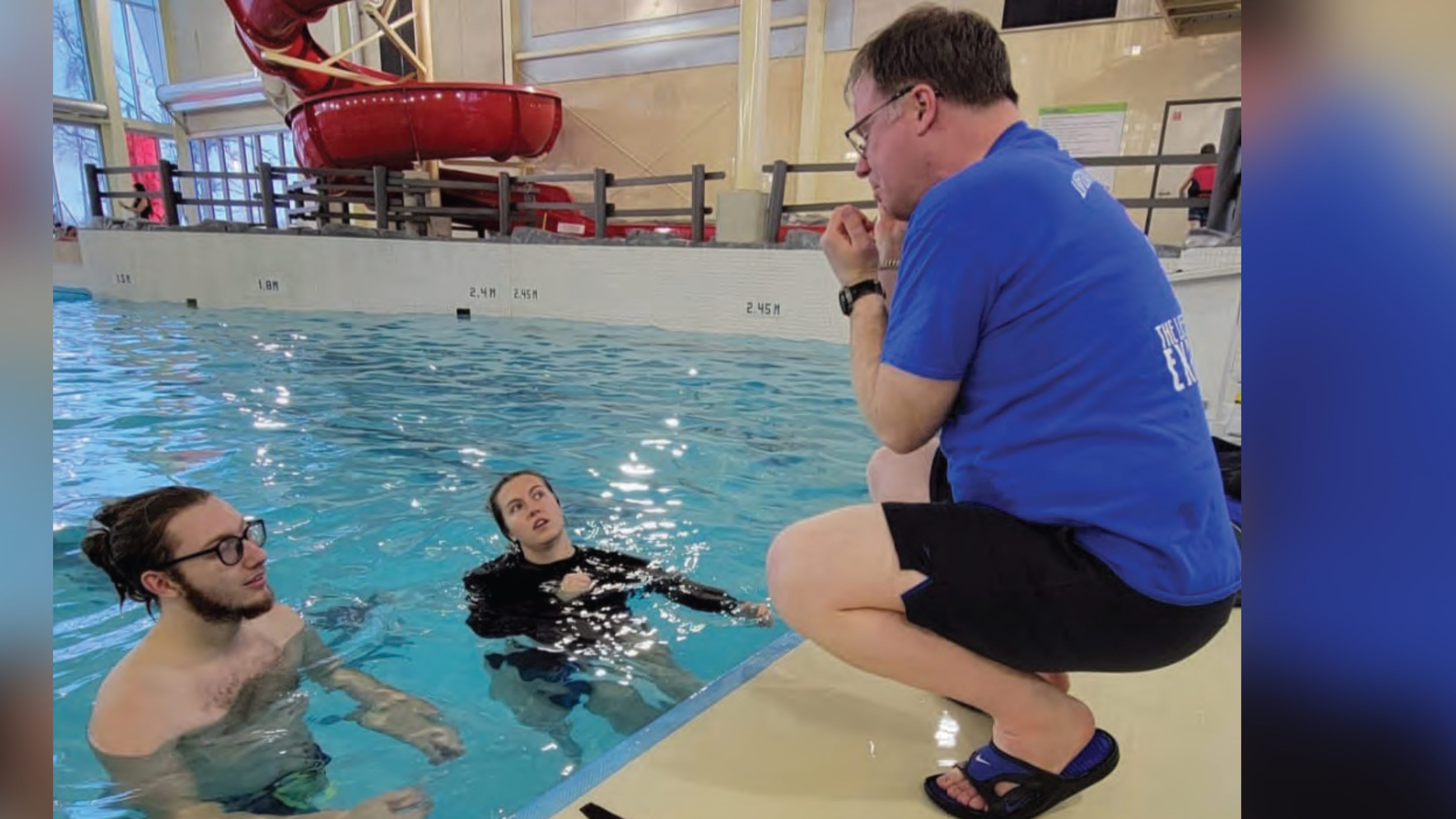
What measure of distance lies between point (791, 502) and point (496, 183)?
875 centimetres

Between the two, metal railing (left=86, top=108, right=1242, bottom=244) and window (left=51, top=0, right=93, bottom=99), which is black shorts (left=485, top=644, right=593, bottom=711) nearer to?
metal railing (left=86, top=108, right=1242, bottom=244)

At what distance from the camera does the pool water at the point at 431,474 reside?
6.41 feet

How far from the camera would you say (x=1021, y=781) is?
46.1 inches

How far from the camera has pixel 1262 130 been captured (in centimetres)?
35


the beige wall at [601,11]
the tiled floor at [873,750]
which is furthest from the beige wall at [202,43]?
the tiled floor at [873,750]

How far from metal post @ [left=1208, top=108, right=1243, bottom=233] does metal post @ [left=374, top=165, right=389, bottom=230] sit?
9.05m

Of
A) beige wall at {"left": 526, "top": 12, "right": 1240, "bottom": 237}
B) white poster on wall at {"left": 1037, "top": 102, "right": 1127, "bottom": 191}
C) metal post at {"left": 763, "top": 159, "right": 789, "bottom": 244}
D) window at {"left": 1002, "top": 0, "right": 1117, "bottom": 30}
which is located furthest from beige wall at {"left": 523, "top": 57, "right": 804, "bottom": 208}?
metal post at {"left": 763, "top": 159, "right": 789, "bottom": 244}

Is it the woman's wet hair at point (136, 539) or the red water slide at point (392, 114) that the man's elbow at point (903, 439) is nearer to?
the woman's wet hair at point (136, 539)

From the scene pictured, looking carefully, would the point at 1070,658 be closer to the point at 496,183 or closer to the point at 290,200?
the point at 496,183

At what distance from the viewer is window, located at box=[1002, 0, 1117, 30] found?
375 inches

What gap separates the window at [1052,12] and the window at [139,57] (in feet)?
58.2

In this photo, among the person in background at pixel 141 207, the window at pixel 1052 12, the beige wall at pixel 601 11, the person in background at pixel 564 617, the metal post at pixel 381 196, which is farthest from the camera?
the beige wall at pixel 601 11

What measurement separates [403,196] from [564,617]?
33.0ft

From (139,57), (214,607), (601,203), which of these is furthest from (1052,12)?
(139,57)
